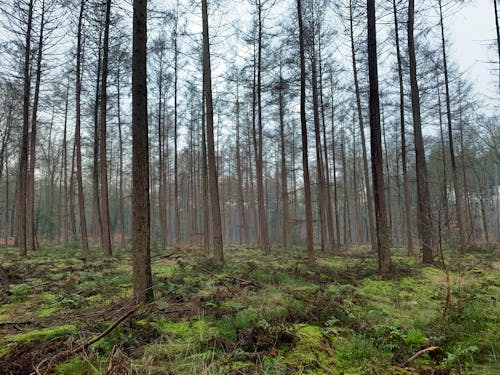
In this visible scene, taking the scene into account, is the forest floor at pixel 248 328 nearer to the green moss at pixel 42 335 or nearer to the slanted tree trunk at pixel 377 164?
the green moss at pixel 42 335

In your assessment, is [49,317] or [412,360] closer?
[412,360]

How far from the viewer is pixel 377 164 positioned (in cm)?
874

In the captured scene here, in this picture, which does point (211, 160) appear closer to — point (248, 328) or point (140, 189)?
point (140, 189)

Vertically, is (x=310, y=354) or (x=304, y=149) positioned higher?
(x=304, y=149)

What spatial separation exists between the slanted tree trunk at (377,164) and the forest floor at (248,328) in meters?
1.44

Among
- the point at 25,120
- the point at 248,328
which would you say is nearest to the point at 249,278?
the point at 248,328

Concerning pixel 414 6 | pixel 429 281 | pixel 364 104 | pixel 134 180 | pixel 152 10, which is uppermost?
pixel 414 6

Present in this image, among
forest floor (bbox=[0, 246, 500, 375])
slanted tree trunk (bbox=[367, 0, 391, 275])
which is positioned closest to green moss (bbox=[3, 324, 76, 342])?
forest floor (bbox=[0, 246, 500, 375])

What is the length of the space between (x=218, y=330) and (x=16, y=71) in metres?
15.7

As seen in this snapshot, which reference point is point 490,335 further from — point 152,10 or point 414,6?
point 414,6

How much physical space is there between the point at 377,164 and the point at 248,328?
259 inches

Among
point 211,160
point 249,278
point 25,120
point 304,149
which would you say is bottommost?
point 249,278

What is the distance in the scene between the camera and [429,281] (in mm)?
7746

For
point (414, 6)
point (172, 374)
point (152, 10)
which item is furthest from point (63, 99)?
point (172, 374)
